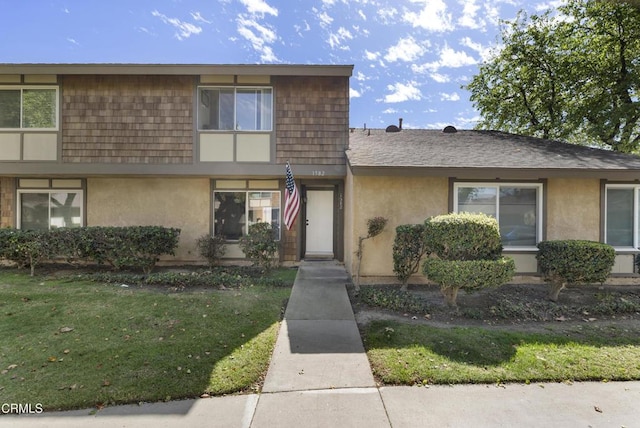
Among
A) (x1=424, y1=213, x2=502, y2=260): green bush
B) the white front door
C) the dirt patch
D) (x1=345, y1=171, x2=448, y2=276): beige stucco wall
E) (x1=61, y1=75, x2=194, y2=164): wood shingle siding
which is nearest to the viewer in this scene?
the dirt patch

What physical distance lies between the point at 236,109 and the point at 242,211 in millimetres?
2975

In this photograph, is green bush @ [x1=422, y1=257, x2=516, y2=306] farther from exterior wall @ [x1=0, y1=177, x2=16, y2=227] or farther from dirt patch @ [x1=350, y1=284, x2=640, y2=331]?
exterior wall @ [x1=0, y1=177, x2=16, y2=227]

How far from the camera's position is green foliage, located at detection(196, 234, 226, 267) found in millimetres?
8406

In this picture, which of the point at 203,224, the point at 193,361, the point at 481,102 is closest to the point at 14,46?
the point at 203,224

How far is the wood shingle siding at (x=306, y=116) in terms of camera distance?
28.1 ft

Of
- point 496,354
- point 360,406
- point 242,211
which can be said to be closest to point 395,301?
point 496,354

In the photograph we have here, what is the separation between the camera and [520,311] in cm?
532

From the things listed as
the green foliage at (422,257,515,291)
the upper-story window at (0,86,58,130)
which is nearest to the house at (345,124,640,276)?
the green foliage at (422,257,515,291)

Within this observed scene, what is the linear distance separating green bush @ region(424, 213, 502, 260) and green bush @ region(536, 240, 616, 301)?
1521mm

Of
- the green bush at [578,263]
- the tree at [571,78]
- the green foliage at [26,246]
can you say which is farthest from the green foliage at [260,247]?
the tree at [571,78]

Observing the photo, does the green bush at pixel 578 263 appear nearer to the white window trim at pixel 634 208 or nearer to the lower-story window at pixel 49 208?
the white window trim at pixel 634 208

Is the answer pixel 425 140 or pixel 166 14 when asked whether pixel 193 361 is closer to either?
pixel 425 140

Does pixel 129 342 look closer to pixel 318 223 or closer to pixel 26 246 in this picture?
pixel 26 246

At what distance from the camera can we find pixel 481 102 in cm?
1655
